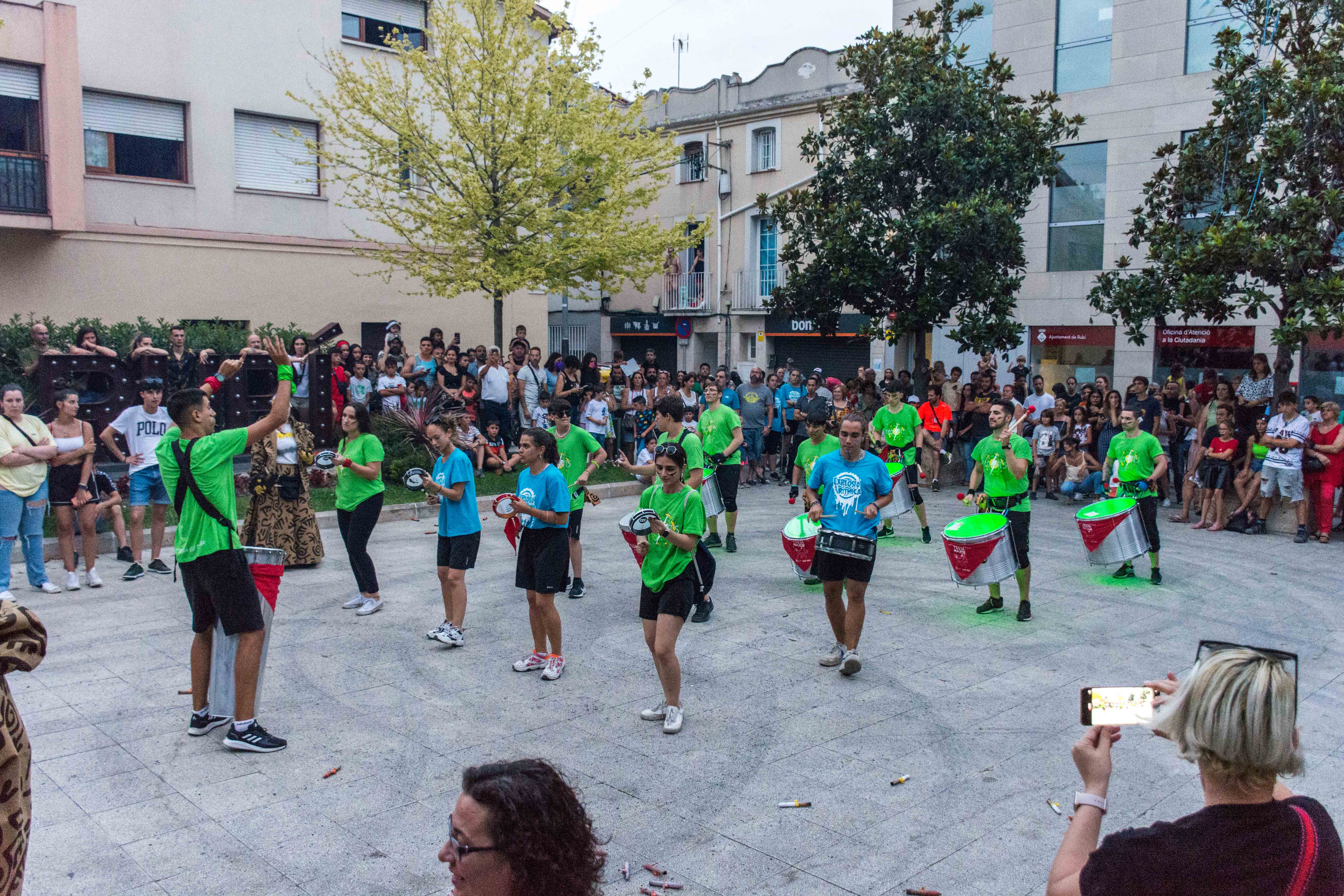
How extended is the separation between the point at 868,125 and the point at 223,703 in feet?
48.6

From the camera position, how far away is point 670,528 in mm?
6410

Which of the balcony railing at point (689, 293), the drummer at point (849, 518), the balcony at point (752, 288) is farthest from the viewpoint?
the balcony railing at point (689, 293)

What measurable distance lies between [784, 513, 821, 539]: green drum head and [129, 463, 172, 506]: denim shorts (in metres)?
6.02

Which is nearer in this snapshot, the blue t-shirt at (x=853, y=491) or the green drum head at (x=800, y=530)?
the blue t-shirt at (x=853, y=491)

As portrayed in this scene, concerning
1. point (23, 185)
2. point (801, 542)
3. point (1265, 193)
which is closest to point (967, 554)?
point (801, 542)

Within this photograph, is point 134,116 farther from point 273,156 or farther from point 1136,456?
point 1136,456

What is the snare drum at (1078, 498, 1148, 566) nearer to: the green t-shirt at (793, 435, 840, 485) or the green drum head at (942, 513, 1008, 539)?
the green drum head at (942, 513, 1008, 539)

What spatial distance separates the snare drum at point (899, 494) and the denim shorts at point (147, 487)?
7.78 metres

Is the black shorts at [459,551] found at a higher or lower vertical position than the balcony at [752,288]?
lower

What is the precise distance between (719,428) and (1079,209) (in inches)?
546

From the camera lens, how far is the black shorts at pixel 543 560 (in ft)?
23.6

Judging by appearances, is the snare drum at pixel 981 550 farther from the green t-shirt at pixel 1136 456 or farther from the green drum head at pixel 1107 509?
the green t-shirt at pixel 1136 456

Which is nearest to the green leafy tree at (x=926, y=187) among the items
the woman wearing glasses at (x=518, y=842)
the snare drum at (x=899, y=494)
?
the snare drum at (x=899, y=494)

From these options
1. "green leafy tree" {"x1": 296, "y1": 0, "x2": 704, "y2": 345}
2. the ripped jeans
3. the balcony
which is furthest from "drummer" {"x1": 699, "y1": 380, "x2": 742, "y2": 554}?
the balcony
